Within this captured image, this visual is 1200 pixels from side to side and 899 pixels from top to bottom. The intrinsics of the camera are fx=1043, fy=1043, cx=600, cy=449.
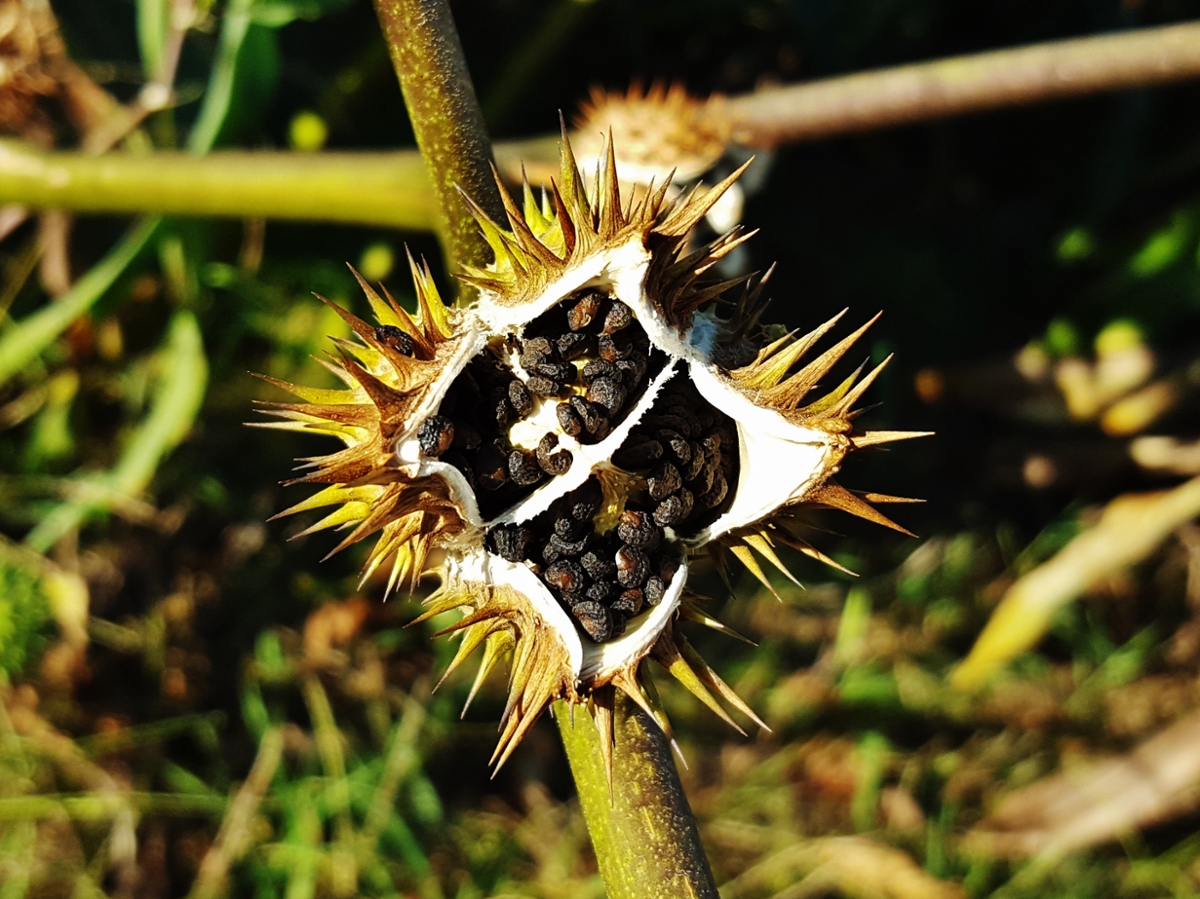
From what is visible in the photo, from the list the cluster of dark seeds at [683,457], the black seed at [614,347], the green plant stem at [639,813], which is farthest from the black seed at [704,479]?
the green plant stem at [639,813]

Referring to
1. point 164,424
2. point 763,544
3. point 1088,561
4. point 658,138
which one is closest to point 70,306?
point 164,424

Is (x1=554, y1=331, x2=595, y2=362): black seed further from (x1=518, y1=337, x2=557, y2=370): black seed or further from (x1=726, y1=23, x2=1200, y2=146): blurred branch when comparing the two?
(x1=726, y1=23, x2=1200, y2=146): blurred branch

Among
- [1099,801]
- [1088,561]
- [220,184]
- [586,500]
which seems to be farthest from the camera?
[1099,801]

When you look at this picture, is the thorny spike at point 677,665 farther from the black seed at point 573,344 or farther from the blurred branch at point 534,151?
the blurred branch at point 534,151

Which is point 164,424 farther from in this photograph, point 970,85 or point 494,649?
point 970,85

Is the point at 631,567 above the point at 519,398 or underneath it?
underneath

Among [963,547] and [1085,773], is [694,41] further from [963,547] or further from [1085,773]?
[1085,773]
